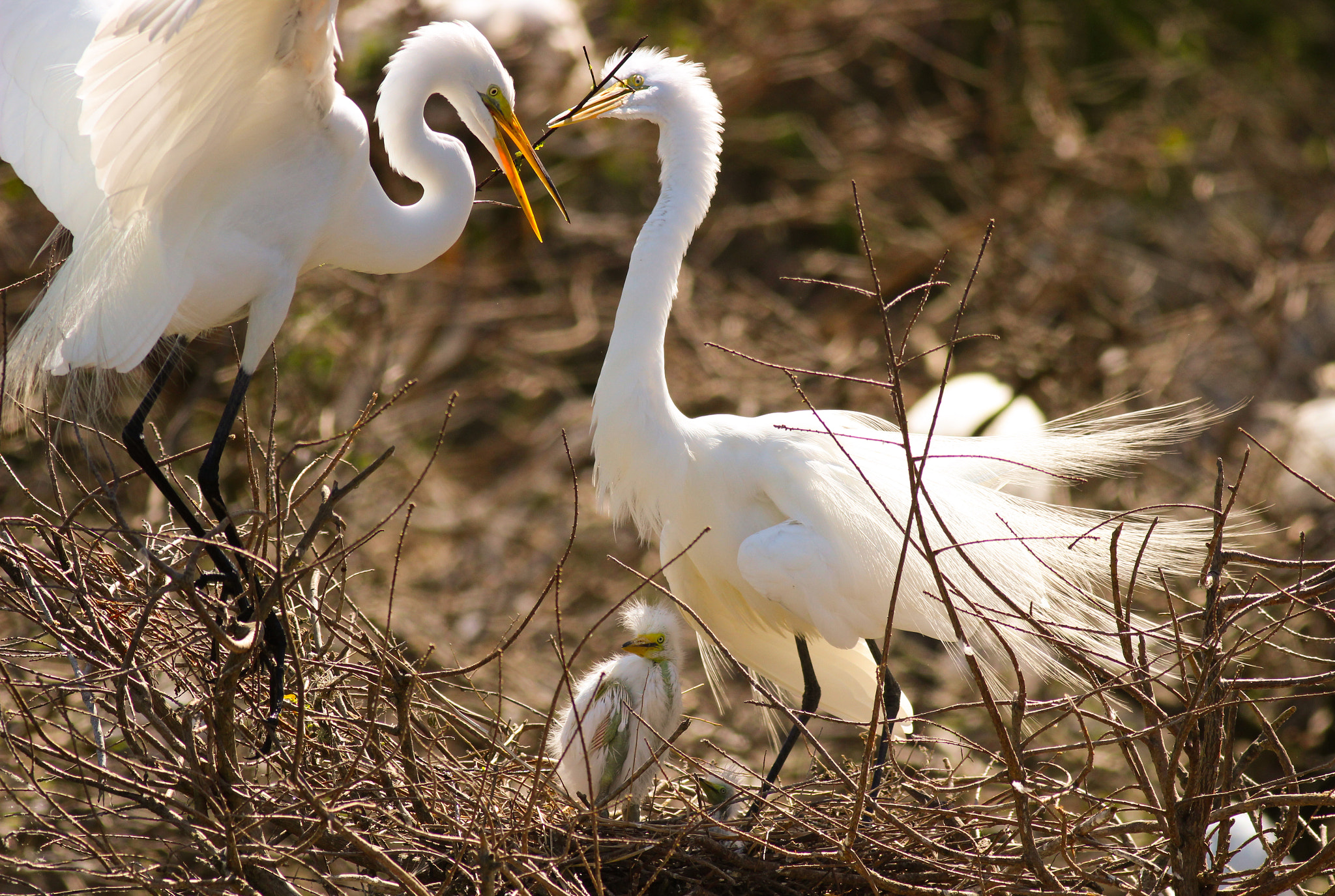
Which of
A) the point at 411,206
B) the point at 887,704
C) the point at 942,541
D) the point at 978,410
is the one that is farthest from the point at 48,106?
the point at 978,410

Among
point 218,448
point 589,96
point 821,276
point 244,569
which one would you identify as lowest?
point 244,569

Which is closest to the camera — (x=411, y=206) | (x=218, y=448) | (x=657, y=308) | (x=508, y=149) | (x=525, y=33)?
(x=218, y=448)

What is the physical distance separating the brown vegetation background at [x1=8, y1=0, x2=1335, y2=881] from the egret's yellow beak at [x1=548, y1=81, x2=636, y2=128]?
1436 millimetres

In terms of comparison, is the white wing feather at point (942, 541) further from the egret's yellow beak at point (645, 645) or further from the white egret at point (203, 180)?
the white egret at point (203, 180)

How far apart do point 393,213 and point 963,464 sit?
1.59 m

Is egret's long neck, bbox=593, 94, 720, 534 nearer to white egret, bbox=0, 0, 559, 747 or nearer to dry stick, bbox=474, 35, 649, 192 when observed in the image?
dry stick, bbox=474, 35, 649, 192

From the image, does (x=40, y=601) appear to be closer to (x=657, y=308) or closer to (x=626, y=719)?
(x=626, y=719)

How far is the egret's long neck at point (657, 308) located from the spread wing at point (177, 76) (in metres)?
0.94

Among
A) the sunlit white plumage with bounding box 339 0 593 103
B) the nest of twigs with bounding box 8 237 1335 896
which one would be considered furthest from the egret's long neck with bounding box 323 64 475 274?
the sunlit white plumage with bounding box 339 0 593 103

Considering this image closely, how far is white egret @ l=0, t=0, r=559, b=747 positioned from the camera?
7.78ft

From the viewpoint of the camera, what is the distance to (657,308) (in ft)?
10.4

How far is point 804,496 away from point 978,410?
2.65 metres

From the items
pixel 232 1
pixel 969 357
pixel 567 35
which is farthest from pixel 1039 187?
pixel 232 1

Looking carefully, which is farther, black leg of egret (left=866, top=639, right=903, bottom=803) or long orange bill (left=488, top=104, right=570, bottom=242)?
black leg of egret (left=866, top=639, right=903, bottom=803)
